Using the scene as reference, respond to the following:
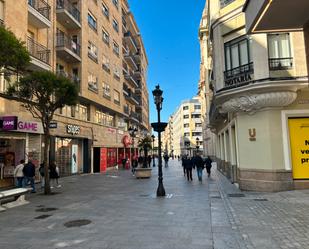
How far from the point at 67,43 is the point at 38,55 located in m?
5.53

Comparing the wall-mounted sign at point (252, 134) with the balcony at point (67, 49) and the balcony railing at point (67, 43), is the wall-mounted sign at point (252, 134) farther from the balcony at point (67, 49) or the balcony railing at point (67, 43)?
the balcony railing at point (67, 43)

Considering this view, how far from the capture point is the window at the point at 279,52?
44.0 feet

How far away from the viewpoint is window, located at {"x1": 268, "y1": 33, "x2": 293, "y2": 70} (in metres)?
13.4

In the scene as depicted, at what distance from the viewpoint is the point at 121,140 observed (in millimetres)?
42094

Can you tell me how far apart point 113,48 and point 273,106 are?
28446 mm

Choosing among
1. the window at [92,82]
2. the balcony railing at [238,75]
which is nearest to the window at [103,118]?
the window at [92,82]

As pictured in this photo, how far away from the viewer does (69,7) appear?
2589cm

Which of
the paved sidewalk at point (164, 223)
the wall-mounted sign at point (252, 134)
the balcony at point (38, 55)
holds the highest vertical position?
the balcony at point (38, 55)

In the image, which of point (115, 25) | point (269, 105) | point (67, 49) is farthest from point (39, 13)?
point (115, 25)

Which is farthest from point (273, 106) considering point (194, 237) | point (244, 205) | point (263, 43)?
point (194, 237)

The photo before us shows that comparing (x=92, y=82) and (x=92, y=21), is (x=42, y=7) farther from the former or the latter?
(x=92, y=21)

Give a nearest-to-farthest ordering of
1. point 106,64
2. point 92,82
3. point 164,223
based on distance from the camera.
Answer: point 164,223
point 92,82
point 106,64

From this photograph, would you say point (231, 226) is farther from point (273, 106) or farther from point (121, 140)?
point (121, 140)

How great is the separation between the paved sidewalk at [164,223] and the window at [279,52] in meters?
5.50
